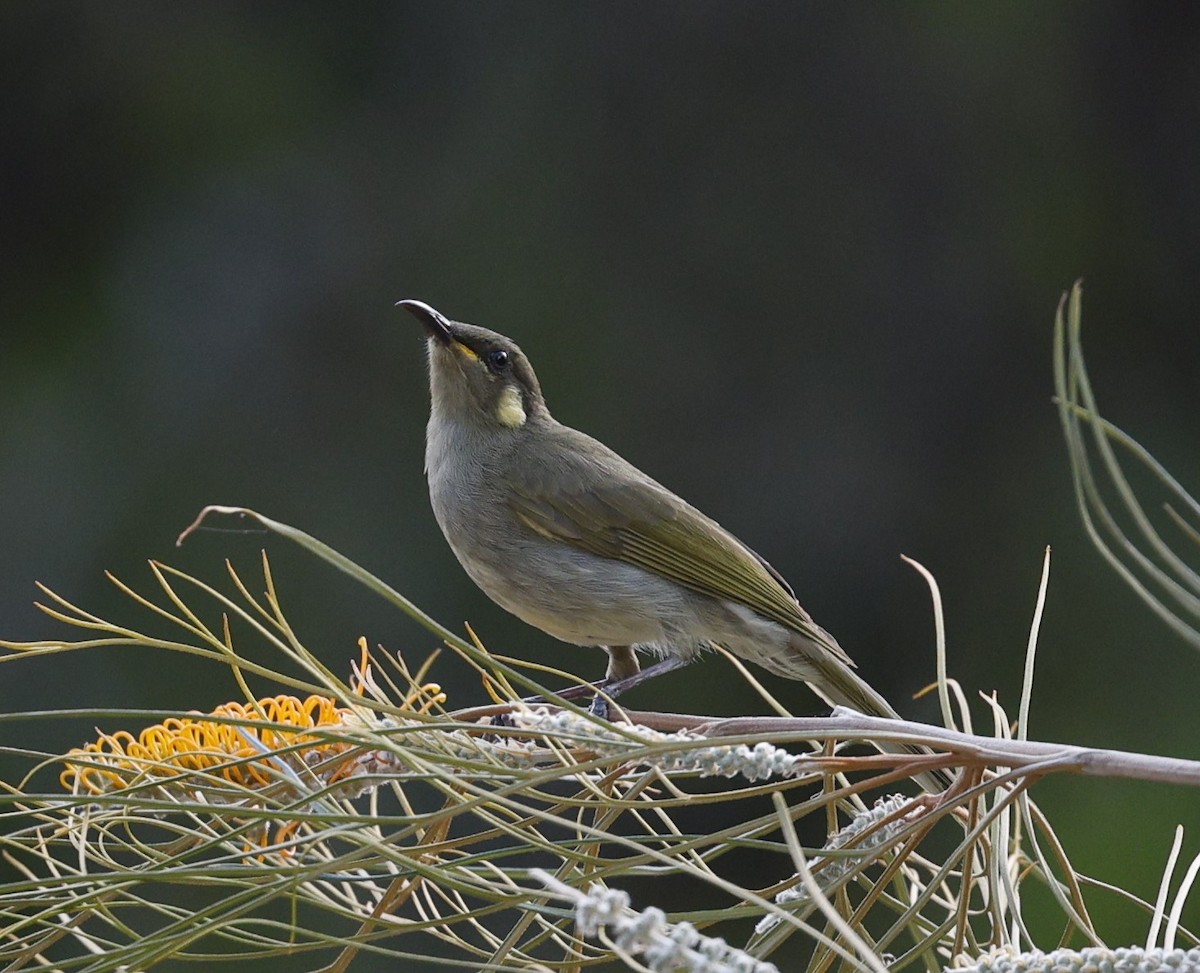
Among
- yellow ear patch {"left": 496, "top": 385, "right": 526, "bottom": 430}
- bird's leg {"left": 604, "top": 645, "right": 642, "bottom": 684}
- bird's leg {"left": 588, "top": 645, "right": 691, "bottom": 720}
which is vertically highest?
yellow ear patch {"left": 496, "top": 385, "right": 526, "bottom": 430}

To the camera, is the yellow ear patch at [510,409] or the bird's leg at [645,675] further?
the yellow ear patch at [510,409]

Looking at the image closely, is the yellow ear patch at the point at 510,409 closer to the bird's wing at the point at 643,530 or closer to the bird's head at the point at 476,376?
the bird's head at the point at 476,376

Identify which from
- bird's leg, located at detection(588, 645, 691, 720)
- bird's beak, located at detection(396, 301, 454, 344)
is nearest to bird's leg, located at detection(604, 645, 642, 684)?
bird's leg, located at detection(588, 645, 691, 720)

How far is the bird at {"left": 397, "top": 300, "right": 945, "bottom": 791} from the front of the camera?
2.59 m

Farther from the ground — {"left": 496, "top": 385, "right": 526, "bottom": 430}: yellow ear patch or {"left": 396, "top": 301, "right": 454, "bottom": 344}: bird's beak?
{"left": 396, "top": 301, "right": 454, "bottom": 344}: bird's beak

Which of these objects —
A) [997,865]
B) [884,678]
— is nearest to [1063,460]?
[884,678]

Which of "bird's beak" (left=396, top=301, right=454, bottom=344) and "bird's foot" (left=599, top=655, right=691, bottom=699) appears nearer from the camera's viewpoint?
"bird's foot" (left=599, top=655, right=691, bottom=699)

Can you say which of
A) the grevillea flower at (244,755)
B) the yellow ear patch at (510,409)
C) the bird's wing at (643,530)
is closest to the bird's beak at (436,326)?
the yellow ear patch at (510,409)

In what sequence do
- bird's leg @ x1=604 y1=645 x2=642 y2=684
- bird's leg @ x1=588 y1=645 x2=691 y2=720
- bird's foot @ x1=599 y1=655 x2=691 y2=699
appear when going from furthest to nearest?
bird's leg @ x1=604 y1=645 x2=642 y2=684 < bird's foot @ x1=599 y1=655 x2=691 y2=699 < bird's leg @ x1=588 y1=645 x2=691 y2=720

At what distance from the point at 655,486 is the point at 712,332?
10.4 feet

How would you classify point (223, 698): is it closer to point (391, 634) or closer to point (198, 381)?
point (391, 634)

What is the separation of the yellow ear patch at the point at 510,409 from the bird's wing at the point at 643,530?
143 millimetres

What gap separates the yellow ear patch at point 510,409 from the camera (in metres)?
3.02

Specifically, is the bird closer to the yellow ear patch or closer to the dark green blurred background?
the yellow ear patch
